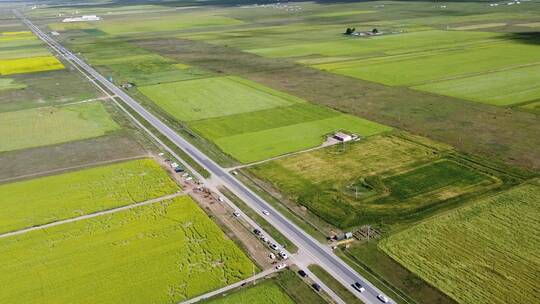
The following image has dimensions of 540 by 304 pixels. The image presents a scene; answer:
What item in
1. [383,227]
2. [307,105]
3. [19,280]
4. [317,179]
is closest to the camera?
[19,280]

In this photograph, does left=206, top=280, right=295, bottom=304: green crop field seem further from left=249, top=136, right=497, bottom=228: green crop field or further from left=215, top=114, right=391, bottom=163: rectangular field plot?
left=215, top=114, right=391, bottom=163: rectangular field plot

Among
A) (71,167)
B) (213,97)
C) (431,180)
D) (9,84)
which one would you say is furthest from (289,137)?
(9,84)

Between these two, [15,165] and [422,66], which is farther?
[422,66]

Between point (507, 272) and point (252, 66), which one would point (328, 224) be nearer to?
point (507, 272)

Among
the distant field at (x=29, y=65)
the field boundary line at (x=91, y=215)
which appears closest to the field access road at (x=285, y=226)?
the field boundary line at (x=91, y=215)

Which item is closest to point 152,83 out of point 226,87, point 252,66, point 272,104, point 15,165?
point 226,87

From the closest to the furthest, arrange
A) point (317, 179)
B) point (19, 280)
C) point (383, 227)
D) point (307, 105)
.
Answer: point (19, 280)
point (383, 227)
point (317, 179)
point (307, 105)

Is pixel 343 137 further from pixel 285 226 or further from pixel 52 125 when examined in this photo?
pixel 52 125
